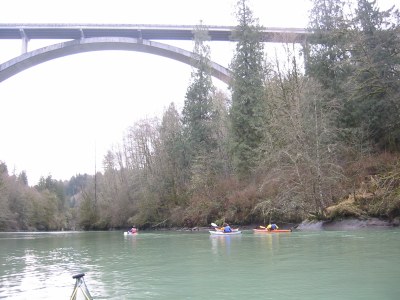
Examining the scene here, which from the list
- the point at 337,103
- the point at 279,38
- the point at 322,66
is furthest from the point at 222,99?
the point at 337,103

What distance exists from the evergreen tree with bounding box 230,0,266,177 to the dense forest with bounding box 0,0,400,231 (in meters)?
0.08

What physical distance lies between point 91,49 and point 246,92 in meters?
16.1

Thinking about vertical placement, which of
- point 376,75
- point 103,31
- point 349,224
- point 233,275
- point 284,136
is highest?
point 103,31

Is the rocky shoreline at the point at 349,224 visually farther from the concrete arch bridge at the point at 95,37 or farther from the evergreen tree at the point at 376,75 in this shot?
the concrete arch bridge at the point at 95,37

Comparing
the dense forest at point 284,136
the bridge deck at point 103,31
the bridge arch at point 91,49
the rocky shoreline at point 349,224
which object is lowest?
the rocky shoreline at point 349,224

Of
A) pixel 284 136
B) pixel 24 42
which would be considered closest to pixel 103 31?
pixel 24 42

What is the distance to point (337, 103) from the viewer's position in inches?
961

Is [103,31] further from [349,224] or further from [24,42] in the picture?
[349,224]

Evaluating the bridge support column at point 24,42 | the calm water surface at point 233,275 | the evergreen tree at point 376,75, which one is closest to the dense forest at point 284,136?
the evergreen tree at point 376,75

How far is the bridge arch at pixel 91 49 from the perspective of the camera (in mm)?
35531

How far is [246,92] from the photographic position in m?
31.4

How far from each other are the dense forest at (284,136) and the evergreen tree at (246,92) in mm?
83

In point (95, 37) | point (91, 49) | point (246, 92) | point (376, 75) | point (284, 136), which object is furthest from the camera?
point (91, 49)

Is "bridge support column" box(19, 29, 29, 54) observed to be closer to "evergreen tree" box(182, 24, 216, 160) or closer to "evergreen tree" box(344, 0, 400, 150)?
"evergreen tree" box(182, 24, 216, 160)
